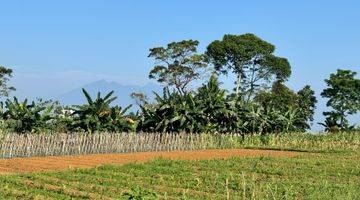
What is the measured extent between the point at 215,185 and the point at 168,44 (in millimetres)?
45064

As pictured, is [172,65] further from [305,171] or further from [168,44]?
[305,171]

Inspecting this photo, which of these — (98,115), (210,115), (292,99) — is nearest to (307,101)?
(292,99)

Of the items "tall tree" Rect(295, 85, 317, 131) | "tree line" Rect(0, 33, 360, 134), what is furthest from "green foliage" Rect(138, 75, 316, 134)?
"tall tree" Rect(295, 85, 317, 131)

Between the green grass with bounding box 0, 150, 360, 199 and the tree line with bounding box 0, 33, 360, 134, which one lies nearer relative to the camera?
the green grass with bounding box 0, 150, 360, 199

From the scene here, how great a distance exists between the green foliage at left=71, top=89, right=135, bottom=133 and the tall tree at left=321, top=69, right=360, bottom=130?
92.0ft

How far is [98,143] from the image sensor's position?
29.5m

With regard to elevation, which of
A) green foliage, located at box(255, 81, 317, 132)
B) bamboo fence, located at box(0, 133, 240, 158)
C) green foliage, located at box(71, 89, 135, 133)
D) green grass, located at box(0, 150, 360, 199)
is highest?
green foliage, located at box(255, 81, 317, 132)

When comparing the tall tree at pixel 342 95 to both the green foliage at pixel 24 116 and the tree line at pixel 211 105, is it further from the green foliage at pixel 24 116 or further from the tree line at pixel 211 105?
the green foliage at pixel 24 116

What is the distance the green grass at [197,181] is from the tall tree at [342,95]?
33549 mm

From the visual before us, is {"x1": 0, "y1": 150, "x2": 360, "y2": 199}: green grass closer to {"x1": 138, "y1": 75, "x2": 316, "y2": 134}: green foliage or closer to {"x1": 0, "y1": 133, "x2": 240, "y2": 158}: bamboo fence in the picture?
{"x1": 0, "y1": 133, "x2": 240, "y2": 158}: bamboo fence

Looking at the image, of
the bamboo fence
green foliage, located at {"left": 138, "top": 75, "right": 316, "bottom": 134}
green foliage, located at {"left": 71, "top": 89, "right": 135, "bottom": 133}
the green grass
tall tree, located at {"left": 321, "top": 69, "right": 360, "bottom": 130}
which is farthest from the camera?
tall tree, located at {"left": 321, "top": 69, "right": 360, "bottom": 130}

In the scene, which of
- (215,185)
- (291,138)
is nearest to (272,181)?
(215,185)

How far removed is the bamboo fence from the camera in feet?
85.8

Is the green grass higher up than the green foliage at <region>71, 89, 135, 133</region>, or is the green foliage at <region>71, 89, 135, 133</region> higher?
the green foliage at <region>71, 89, 135, 133</region>
